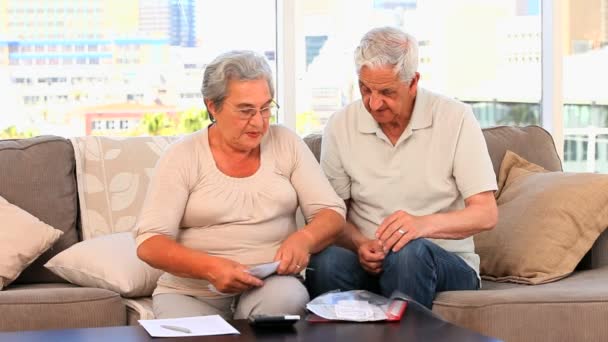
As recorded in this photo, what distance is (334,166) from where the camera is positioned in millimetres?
3129

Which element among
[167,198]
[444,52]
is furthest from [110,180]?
[444,52]

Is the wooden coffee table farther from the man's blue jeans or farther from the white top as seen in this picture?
the white top

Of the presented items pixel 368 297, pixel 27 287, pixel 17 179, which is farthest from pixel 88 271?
pixel 368 297

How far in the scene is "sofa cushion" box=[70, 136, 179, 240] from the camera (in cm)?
341

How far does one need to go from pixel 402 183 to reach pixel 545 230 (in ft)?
1.75

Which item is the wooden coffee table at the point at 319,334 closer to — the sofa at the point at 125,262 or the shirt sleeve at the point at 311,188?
the sofa at the point at 125,262

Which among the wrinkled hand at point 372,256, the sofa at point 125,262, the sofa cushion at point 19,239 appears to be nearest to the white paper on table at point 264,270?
the wrinkled hand at point 372,256

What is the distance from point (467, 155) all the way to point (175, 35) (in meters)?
1.63

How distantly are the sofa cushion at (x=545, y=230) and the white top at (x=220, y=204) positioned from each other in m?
0.60

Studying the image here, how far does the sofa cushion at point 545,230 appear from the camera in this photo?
3162mm

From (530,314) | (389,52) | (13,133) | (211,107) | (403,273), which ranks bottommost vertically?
(530,314)

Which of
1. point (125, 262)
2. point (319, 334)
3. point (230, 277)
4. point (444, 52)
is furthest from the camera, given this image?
point (444, 52)

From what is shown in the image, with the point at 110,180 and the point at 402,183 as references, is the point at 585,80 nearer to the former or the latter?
the point at 402,183

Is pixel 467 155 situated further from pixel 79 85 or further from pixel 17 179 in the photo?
pixel 79 85
